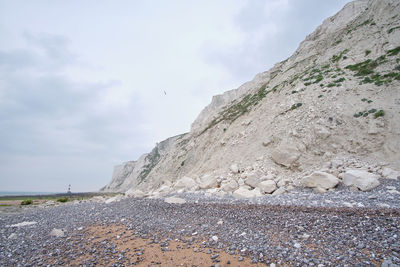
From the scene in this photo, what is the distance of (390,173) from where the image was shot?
1359 cm

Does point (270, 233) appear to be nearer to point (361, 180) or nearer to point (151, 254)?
point (151, 254)

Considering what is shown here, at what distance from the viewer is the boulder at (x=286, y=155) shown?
18625 mm

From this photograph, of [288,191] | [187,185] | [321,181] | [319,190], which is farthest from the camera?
[187,185]

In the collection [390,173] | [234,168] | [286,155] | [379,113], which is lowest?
[390,173]

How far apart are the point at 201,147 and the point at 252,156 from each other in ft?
43.7

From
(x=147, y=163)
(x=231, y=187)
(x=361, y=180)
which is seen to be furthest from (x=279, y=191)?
(x=147, y=163)

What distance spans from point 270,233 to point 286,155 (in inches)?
508

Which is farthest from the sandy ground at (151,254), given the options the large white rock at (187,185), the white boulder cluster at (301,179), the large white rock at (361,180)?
the large white rock at (187,185)

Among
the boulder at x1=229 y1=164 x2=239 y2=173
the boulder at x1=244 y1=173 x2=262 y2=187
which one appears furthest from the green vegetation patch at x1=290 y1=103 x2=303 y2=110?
the boulder at x1=244 y1=173 x2=262 y2=187

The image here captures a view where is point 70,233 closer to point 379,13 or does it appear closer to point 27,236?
point 27,236

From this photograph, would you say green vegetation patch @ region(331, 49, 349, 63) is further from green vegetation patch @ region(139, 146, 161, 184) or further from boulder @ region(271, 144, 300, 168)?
green vegetation patch @ region(139, 146, 161, 184)

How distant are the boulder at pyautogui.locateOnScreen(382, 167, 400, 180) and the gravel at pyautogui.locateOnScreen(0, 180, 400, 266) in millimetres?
1528

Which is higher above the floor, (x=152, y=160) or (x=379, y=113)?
(x=152, y=160)

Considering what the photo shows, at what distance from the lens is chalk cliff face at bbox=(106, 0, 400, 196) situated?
16.8m
